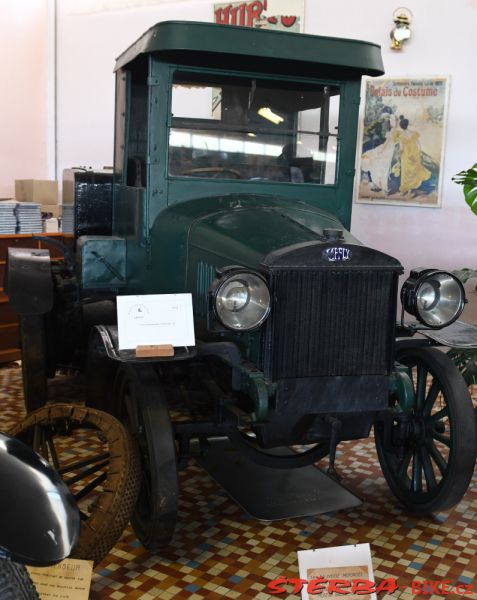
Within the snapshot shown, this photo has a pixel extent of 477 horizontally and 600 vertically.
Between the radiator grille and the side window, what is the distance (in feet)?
4.39

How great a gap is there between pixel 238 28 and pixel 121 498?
79.0 inches

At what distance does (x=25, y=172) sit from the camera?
728 centimetres

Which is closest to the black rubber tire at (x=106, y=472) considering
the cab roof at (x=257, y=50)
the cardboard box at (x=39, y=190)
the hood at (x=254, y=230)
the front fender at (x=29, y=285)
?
the hood at (x=254, y=230)

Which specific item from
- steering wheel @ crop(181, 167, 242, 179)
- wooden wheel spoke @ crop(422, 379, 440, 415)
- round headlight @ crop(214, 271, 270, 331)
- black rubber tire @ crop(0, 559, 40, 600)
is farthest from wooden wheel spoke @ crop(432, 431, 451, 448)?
black rubber tire @ crop(0, 559, 40, 600)

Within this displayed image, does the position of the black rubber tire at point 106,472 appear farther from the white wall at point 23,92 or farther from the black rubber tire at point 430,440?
the white wall at point 23,92

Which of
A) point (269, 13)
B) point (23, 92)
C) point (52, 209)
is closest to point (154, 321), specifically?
point (52, 209)

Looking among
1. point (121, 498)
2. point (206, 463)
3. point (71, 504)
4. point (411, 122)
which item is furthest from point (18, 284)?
point (411, 122)

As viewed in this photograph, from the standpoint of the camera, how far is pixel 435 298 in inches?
117

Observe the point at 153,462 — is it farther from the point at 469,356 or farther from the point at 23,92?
the point at 23,92

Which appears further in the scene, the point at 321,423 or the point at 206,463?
the point at 206,463

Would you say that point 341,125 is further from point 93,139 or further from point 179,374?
point 93,139

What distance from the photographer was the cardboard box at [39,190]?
626 cm

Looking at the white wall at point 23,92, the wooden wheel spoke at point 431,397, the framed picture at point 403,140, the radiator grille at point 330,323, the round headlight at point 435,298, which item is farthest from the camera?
the white wall at point 23,92

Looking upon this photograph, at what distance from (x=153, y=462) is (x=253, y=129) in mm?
1669
